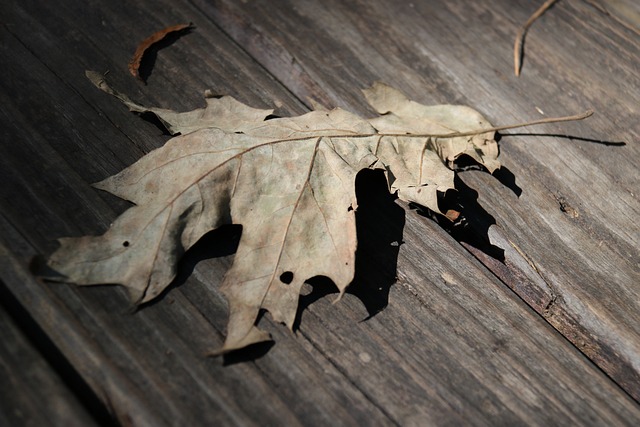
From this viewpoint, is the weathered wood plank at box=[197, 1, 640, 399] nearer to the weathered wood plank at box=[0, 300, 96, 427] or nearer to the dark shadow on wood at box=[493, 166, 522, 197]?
the dark shadow on wood at box=[493, 166, 522, 197]

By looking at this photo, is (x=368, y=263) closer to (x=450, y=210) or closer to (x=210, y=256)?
(x=450, y=210)

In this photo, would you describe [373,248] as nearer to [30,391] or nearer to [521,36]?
[30,391]

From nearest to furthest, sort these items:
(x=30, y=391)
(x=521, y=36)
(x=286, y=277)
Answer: (x=30, y=391) < (x=286, y=277) < (x=521, y=36)

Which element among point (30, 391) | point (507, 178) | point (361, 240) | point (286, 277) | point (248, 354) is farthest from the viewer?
point (507, 178)

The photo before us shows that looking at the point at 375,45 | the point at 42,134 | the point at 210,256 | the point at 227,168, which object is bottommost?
the point at 42,134

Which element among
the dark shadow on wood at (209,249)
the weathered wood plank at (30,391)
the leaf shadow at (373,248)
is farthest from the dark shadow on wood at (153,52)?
the weathered wood plank at (30,391)

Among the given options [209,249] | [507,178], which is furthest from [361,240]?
[507,178]

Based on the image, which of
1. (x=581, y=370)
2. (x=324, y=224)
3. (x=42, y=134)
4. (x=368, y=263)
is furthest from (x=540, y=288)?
(x=42, y=134)
